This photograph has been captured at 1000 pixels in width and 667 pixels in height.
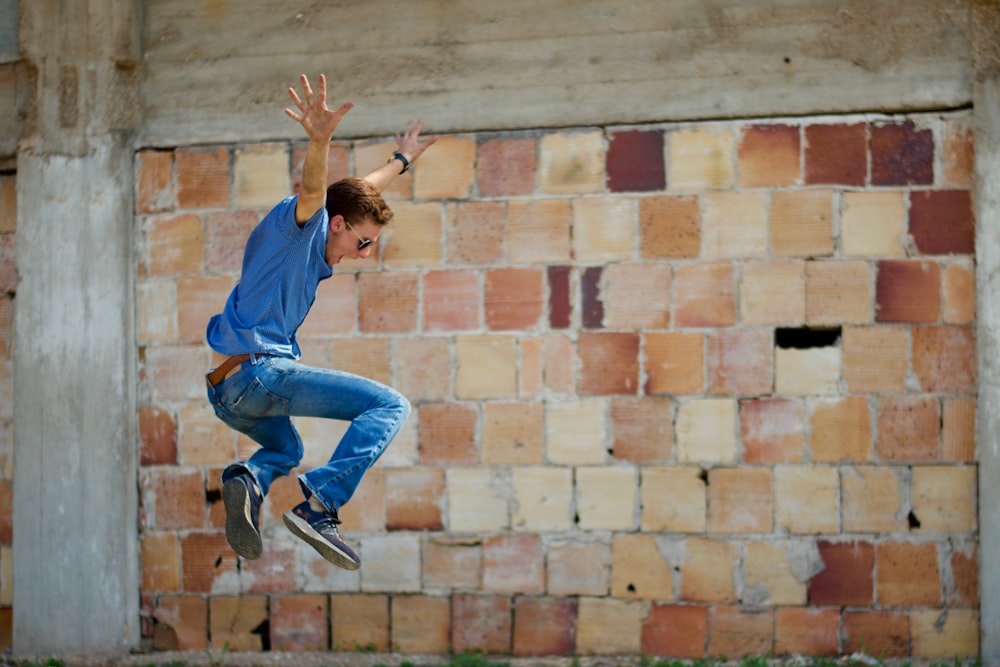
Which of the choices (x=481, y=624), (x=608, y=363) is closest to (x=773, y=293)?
(x=608, y=363)

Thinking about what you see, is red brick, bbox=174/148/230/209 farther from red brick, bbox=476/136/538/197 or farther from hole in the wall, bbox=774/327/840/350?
hole in the wall, bbox=774/327/840/350

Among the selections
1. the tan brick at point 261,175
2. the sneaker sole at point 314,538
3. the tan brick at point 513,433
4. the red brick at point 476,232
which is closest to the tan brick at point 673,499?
the tan brick at point 513,433

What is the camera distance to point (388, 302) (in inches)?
202

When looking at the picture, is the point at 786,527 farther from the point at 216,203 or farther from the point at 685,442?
the point at 216,203

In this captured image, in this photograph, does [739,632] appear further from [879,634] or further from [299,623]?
[299,623]

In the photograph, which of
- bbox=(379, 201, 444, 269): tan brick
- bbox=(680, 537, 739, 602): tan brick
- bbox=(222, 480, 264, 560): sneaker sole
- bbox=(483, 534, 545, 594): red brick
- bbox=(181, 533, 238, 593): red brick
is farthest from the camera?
bbox=(181, 533, 238, 593): red brick

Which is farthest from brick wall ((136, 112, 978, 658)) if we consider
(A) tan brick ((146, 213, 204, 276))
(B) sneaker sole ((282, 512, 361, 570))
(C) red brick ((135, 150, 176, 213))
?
(B) sneaker sole ((282, 512, 361, 570))

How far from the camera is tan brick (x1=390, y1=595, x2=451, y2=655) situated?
505cm

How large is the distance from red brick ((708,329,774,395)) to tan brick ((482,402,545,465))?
815 millimetres

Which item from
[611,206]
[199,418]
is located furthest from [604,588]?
[199,418]

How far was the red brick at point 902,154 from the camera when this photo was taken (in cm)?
486

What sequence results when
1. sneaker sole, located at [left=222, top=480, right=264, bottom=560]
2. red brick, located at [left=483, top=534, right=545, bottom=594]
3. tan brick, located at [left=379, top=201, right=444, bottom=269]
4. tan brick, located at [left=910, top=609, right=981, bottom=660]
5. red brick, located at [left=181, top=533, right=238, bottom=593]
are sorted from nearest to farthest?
sneaker sole, located at [left=222, top=480, right=264, bottom=560]
tan brick, located at [left=910, top=609, right=981, bottom=660]
red brick, located at [left=483, top=534, right=545, bottom=594]
tan brick, located at [left=379, top=201, right=444, bottom=269]
red brick, located at [left=181, top=533, right=238, bottom=593]

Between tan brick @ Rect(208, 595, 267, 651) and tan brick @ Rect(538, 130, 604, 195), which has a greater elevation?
tan brick @ Rect(538, 130, 604, 195)

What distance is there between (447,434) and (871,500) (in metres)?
1.94
